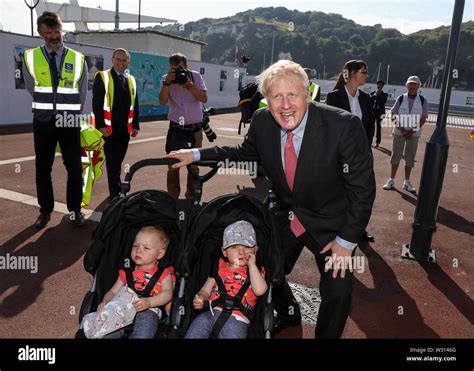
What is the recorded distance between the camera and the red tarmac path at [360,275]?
353cm

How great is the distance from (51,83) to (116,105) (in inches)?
39.2

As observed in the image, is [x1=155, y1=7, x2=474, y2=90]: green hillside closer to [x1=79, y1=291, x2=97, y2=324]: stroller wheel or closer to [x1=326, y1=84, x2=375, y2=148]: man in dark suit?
[x1=326, y1=84, x2=375, y2=148]: man in dark suit

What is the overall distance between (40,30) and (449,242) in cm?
618

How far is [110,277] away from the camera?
2953 mm

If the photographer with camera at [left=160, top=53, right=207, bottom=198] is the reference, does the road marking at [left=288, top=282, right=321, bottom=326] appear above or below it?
below

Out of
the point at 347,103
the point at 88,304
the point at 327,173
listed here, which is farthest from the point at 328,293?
the point at 347,103

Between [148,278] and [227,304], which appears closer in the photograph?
[227,304]

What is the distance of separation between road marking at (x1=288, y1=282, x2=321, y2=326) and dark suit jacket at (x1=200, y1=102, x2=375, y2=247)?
3.57ft

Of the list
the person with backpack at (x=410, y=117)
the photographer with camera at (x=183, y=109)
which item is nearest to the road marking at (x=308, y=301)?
the photographer with camera at (x=183, y=109)

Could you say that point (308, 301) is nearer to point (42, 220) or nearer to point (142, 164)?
point (142, 164)

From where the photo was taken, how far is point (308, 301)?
3979 millimetres

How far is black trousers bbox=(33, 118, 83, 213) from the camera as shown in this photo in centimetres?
517

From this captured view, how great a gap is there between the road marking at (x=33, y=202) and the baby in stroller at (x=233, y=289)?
3.44 meters

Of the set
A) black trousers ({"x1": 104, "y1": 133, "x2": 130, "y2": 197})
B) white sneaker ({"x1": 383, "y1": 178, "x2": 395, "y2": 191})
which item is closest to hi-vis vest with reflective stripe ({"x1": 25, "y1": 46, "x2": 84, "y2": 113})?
black trousers ({"x1": 104, "y1": 133, "x2": 130, "y2": 197})
